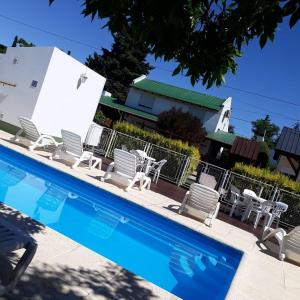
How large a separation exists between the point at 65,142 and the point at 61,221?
193 inches

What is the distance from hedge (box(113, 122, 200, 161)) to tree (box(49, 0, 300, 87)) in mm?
13404

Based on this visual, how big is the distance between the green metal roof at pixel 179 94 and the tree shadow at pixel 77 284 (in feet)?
92.0

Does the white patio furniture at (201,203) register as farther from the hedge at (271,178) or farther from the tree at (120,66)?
the tree at (120,66)

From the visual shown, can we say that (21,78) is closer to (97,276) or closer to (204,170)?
(204,170)

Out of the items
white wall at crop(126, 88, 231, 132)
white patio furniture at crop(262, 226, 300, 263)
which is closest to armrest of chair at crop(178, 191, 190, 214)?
white patio furniture at crop(262, 226, 300, 263)

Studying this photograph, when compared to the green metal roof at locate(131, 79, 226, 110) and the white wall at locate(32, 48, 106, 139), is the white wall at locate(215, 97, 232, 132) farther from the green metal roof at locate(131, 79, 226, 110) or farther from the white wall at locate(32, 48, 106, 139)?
the white wall at locate(32, 48, 106, 139)

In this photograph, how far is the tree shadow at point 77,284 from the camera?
328 cm

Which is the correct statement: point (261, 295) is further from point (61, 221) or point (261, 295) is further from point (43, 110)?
point (43, 110)

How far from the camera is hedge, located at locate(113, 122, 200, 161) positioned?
657 inches

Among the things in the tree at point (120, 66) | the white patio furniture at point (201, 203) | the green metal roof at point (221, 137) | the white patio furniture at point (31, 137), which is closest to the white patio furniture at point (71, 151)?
the white patio furniture at point (31, 137)

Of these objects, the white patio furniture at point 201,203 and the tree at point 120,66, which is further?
the tree at point 120,66

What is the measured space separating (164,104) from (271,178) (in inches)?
778

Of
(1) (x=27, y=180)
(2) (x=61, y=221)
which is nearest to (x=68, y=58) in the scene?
(1) (x=27, y=180)

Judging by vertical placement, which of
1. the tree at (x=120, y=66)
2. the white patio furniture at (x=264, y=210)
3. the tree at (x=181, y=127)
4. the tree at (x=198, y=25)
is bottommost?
the white patio furniture at (x=264, y=210)
